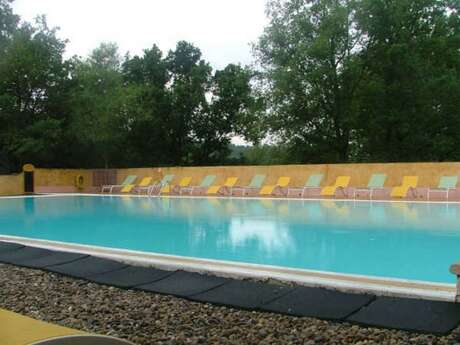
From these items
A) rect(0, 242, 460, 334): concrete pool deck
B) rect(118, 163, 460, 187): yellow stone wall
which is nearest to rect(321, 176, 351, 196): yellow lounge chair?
rect(118, 163, 460, 187): yellow stone wall

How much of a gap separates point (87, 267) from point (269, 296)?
2.12 metres

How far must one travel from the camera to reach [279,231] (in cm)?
841

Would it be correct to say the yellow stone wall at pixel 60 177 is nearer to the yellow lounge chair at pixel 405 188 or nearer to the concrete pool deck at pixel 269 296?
the yellow lounge chair at pixel 405 188

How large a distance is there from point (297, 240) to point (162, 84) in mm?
19234

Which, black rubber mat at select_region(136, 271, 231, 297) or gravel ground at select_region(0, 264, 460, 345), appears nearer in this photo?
gravel ground at select_region(0, 264, 460, 345)

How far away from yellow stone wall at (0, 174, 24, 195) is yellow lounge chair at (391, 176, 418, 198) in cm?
1405

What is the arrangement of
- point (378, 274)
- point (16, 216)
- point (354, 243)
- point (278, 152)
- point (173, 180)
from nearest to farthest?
point (378, 274) < point (354, 243) < point (16, 216) < point (173, 180) < point (278, 152)

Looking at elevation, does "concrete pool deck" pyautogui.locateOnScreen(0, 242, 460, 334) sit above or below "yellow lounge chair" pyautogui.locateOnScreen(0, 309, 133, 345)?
below

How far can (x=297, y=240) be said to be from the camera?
7465 mm

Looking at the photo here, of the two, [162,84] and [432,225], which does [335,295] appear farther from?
[162,84]

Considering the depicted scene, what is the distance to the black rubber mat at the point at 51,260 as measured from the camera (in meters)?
5.22

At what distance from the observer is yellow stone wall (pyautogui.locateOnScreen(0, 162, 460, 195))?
573 inches

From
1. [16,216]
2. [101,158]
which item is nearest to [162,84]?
[101,158]

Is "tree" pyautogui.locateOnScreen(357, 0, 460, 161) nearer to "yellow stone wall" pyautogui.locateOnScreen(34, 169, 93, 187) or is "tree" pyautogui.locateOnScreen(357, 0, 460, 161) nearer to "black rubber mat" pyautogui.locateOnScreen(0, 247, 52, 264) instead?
"yellow stone wall" pyautogui.locateOnScreen(34, 169, 93, 187)
